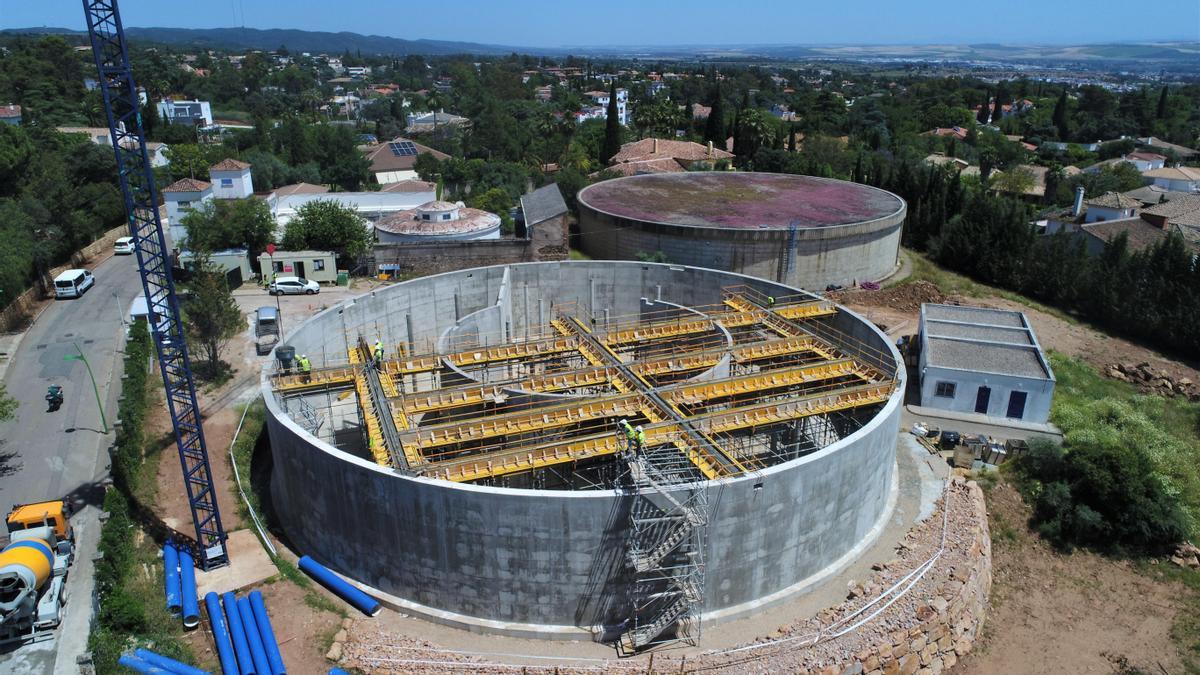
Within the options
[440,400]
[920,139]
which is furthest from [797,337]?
[920,139]

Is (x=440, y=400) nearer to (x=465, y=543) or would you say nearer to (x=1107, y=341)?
(x=465, y=543)

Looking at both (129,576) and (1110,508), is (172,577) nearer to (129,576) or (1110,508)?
(129,576)

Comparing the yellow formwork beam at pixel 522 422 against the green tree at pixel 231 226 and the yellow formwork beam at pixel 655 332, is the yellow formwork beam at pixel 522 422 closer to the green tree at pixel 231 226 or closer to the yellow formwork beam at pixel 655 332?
the yellow formwork beam at pixel 655 332

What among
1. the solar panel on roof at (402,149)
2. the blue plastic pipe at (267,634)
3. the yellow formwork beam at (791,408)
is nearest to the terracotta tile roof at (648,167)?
the solar panel on roof at (402,149)

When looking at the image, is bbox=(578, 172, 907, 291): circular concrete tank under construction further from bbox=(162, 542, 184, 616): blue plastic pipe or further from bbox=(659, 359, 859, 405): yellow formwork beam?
bbox=(162, 542, 184, 616): blue plastic pipe

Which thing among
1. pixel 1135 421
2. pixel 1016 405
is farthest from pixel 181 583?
pixel 1135 421
